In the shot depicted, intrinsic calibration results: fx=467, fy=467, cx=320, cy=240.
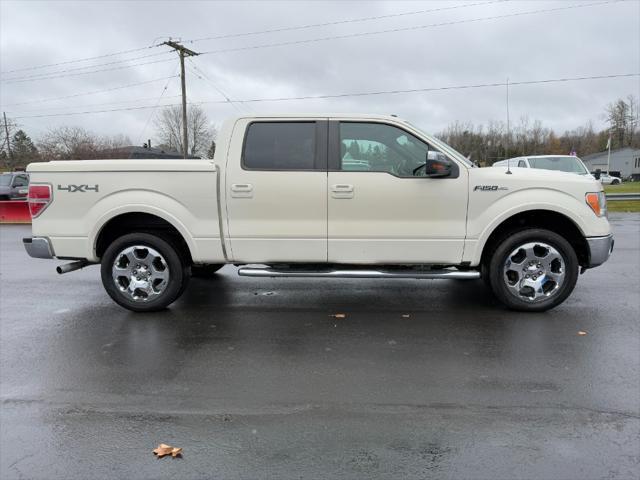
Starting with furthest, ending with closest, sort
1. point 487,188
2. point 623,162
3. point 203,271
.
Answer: point 623,162
point 203,271
point 487,188

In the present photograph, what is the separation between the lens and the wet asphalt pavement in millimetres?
2564

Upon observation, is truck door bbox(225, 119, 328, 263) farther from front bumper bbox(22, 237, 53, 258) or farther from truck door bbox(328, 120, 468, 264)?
front bumper bbox(22, 237, 53, 258)

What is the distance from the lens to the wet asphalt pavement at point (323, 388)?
256 cm

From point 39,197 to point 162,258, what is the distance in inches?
57.5

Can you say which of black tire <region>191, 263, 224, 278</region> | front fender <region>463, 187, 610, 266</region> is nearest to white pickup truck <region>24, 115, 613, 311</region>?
front fender <region>463, 187, 610, 266</region>

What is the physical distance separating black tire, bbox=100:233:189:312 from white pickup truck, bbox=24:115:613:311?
1 centimetres

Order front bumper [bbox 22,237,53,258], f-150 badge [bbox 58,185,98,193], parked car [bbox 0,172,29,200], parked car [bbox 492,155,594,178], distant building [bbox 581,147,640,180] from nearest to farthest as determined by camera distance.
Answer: f-150 badge [bbox 58,185,98,193] → front bumper [bbox 22,237,53,258] → parked car [bbox 492,155,594,178] → parked car [bbox 0,172,29,200] → distant building [bbox 581,147,640,180]

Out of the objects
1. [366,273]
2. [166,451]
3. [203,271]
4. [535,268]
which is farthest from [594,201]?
[203,271]

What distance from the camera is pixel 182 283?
16.9 ft

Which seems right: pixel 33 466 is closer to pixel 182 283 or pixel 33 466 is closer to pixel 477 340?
pixel 182 283

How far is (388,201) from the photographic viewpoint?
4.84 metres

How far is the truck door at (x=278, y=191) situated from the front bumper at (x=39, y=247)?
2.02 m

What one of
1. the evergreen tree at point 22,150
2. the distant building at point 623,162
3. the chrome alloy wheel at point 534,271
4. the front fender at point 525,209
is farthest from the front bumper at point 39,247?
the distant building at point 623,162

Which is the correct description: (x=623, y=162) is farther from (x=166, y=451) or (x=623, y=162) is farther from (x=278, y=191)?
(x=166, y=451)
